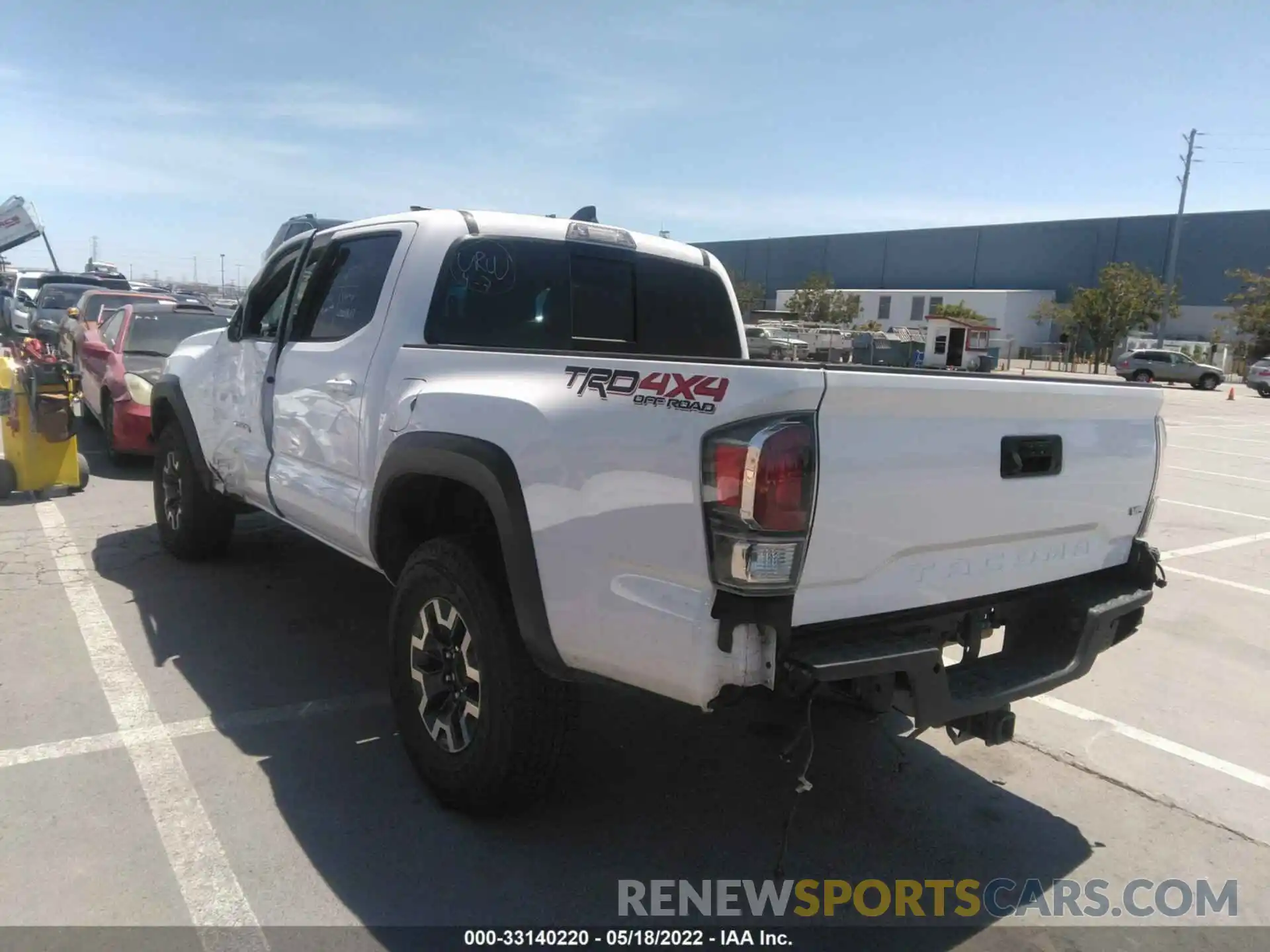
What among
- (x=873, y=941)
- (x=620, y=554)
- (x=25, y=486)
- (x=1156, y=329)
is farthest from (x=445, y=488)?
(x=1156, y=329)

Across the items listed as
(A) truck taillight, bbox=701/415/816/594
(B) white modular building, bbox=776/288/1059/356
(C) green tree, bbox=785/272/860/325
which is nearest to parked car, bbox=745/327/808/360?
(A) truck taillight, bbox=701/415/816/594

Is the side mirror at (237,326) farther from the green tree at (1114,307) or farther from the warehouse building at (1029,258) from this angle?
the green tree at (1114,307)

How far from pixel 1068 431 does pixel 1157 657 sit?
3.06 metres

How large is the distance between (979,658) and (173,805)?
2.79 metres

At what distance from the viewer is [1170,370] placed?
3675 cm

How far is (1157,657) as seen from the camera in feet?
17.5

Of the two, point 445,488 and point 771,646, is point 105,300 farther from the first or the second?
point 771,646

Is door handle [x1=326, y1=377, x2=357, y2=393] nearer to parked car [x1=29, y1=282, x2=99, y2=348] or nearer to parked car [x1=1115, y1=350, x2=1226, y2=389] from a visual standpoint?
parked car [x1=29, y1=282, x2=99, y2=348]

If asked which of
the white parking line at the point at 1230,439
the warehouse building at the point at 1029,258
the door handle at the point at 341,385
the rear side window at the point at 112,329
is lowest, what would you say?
the white parking line at the point at 1230,439

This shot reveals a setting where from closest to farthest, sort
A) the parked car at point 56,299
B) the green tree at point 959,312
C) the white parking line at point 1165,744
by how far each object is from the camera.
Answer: the white parking line at point 1165,744 < the parked car at point 56,299 < the green tree at point 959,312

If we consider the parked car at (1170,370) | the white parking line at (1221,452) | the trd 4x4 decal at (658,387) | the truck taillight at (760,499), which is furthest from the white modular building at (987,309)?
the truck taillight at (760,499)

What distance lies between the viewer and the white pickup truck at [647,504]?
94.3 inches

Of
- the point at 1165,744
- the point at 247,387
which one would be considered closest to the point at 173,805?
the point at 247,387

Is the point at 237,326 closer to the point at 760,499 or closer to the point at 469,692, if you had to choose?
the point at 469,692
